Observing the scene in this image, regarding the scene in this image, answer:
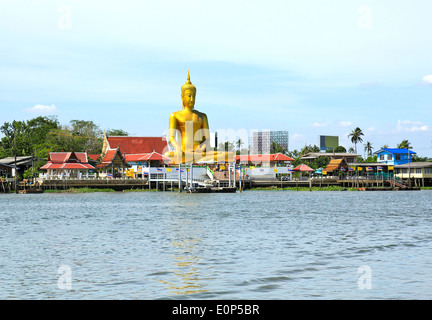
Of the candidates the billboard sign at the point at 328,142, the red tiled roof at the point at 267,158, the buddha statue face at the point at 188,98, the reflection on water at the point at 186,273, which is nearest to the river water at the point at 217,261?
the reflection on water at the point at 186,273

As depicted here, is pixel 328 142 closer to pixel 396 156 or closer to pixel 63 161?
pixel 396 156

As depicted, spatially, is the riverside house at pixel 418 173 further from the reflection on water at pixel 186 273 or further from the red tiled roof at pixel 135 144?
the reflection on water at pixel 186 273

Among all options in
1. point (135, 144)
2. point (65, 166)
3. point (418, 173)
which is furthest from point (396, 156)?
point (65, 166)

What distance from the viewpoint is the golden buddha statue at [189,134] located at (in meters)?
73.1

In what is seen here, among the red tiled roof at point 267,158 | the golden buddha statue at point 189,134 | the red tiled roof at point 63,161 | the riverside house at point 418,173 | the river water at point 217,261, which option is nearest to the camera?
the river water at point 217,261

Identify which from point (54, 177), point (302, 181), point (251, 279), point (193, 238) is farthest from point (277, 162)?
point (251, 279)

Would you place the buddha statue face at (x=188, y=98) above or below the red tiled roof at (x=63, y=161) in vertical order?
above

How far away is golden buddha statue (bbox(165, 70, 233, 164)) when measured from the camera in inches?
2879

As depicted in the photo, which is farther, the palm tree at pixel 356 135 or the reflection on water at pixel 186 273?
the palm tree at pixel 356 135

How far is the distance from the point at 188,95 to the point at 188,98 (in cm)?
39

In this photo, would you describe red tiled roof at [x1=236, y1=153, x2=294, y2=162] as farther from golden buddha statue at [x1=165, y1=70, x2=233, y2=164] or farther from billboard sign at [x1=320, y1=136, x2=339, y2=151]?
billboard sign at [x1=320, y1=136, x2=339, y2=151]

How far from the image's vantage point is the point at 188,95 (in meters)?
73.2

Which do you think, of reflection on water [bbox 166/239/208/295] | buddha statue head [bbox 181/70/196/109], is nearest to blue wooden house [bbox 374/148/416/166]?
buddha statue head [bbox 181/70/196/109]
